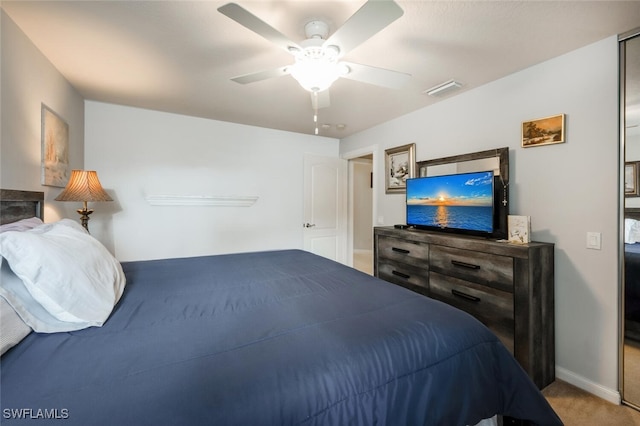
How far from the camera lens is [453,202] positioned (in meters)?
2.51

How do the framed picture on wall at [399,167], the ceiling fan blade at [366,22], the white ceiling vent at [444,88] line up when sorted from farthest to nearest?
the framed picture on wall at [399,167]
the white ceiling vent at [444,88]
the ceiling fan blade at [366,22]

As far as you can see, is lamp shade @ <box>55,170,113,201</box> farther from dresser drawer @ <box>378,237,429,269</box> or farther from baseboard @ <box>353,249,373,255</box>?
baseboard @ <box>353,249,373,255</box>

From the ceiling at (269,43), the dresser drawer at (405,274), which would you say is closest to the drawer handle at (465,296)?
the dresser drawer at (405,274)

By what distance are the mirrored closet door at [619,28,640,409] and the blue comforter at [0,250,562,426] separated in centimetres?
110

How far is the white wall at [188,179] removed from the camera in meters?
3.05

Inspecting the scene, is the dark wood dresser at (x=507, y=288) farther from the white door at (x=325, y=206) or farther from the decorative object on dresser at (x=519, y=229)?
the white door at (x=325, y=206)

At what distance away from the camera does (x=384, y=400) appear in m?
0.91

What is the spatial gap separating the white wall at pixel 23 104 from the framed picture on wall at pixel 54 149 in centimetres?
5

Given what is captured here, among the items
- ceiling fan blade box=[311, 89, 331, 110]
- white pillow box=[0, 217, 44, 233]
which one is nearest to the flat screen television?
ceiling fan blade box=[311, 89, 331, 110]

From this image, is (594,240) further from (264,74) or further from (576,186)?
(264,74)

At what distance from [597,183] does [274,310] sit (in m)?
2.26

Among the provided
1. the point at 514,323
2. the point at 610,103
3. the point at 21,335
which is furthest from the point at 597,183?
the point at 21,335

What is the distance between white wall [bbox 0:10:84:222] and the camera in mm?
1574

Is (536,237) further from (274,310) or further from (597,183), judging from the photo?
(274,310)
